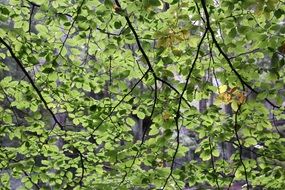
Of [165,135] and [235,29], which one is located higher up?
[235,29]

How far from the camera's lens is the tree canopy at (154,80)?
70.1 inches

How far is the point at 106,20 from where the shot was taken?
183 centimetres

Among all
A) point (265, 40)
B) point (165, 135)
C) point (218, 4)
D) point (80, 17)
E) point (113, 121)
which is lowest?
point (165, 135)

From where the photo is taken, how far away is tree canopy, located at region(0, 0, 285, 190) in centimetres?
178

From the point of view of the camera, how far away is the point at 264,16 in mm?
1715

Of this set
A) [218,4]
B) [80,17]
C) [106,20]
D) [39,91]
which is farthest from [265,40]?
[39,91]

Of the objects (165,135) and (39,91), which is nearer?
(165,135)

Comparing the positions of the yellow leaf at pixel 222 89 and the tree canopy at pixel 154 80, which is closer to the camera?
the tree canopy at pixel 154 80

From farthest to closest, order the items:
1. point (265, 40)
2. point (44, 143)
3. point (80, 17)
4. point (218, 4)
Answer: point (44, 143) < point (218, 4) < point (80, 17) < point (265, 40)

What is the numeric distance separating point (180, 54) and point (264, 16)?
44 centimetres

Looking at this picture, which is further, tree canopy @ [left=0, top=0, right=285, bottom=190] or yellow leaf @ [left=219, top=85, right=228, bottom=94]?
yellow leaf @ [left=219, top=85, right=228, bottom=94]

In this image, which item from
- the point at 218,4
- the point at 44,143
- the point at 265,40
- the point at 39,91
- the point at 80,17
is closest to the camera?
the point at 265,40

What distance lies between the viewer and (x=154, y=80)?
76.4 inches

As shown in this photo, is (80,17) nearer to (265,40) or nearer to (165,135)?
(165,135)
